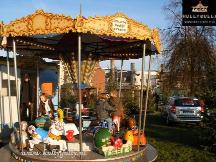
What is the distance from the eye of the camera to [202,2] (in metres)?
23.4

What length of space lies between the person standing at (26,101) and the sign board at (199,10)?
11857 millimetres

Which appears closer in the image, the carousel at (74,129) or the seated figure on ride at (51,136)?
the carousel at (74,129)

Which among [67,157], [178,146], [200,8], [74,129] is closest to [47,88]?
[74,129]

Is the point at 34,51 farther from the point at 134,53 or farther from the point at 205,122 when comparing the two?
the point at 205,122

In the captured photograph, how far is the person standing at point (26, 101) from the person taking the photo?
651 inches

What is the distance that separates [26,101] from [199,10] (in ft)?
41.8

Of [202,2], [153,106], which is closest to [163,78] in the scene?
[153,106]

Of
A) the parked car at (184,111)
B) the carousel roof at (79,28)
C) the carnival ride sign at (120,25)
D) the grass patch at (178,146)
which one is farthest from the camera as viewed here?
the parked car at (184,111)

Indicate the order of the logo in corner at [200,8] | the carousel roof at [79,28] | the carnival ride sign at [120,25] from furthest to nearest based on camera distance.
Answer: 1. the logo in corner at [200,8]
2. the carnival ride sign at [120,25]
3. the carousel roof at [79,28]

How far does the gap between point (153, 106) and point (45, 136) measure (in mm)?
23576

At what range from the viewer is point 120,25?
9883 mm

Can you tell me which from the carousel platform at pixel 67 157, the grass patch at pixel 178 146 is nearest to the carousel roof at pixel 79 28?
the carousel platform at pixel 67 157

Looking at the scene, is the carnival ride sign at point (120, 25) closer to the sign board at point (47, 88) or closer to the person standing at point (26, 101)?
the person standing at point (26, 101)

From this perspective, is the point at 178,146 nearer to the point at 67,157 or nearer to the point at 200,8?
the point at 67,157
